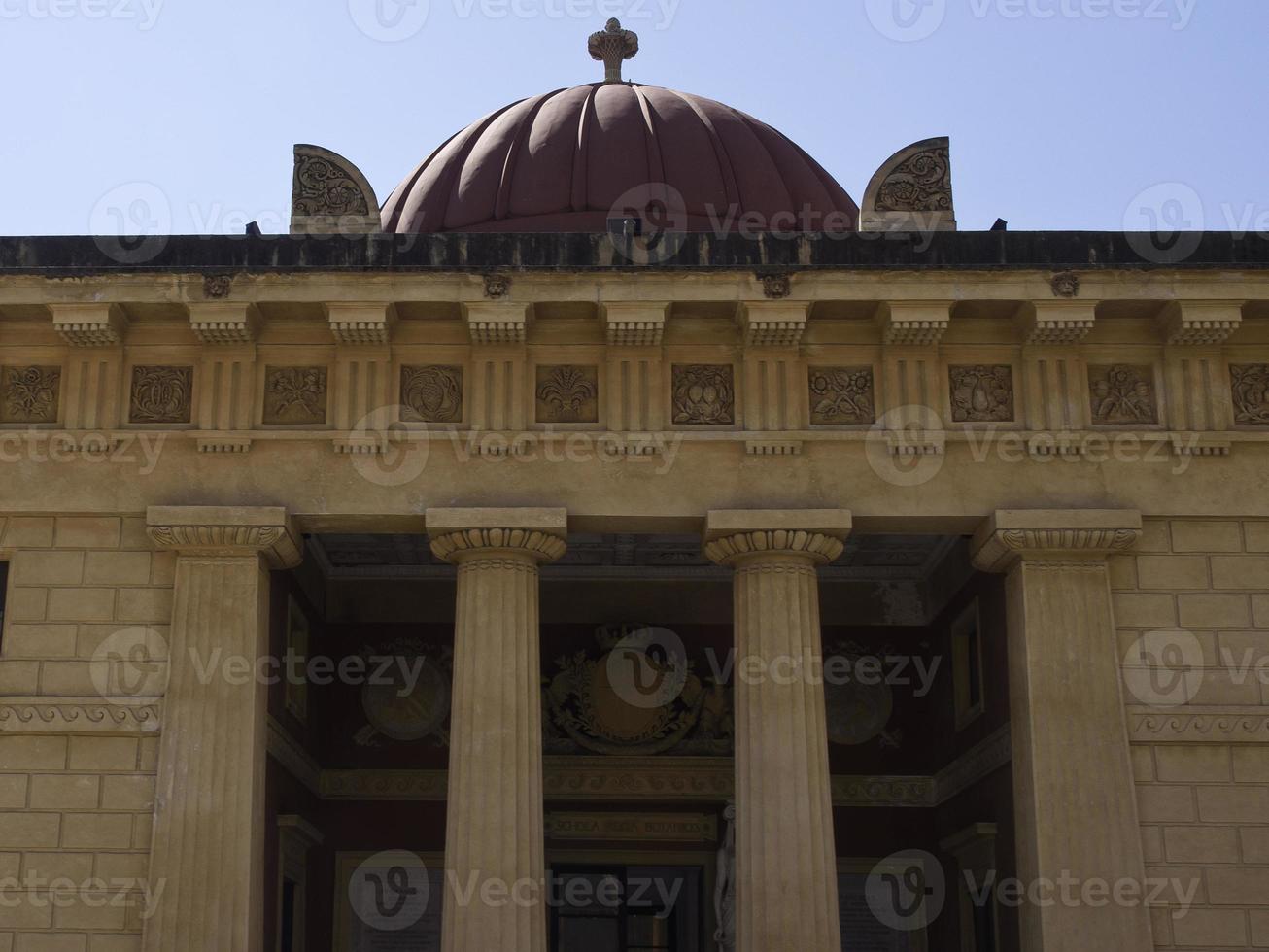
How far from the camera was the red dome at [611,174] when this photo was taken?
24.1 metres

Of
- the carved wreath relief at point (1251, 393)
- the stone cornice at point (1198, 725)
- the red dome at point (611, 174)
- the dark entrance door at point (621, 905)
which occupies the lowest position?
the dark entrance door at point (621, 905)

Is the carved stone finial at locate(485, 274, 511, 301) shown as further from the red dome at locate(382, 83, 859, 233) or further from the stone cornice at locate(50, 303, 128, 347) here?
the red dome at locate(382, 83, 859, 233)

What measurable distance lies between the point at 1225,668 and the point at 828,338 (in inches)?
212

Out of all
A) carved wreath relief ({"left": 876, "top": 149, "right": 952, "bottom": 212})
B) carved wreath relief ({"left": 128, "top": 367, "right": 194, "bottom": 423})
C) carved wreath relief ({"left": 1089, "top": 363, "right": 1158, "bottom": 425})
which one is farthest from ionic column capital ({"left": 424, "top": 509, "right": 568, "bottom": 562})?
carved wreath relief ({"left": 1089, "top": 363, "right": 1158, "bottom": 425})

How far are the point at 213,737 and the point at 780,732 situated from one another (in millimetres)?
5718

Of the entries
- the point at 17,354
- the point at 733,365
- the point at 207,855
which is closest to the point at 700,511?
the point at 733,365

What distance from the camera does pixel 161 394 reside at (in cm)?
1809

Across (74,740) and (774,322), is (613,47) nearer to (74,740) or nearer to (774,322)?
(774,322)

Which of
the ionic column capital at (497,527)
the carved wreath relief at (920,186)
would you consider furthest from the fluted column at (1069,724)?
the ionic column capital at (497,527)

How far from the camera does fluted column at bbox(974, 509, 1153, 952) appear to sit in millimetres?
16406

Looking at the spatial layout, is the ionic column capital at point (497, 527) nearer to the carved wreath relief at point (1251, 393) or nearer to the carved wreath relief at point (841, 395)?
the carved wreath relief at point (841, 395)

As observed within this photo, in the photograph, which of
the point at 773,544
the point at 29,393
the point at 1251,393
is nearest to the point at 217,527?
A: the point at 29,393

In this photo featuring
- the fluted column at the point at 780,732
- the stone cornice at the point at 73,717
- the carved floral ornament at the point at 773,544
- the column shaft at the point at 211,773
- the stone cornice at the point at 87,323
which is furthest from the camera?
the stone cornice at the point at 87,323

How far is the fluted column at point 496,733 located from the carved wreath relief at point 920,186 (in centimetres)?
520
